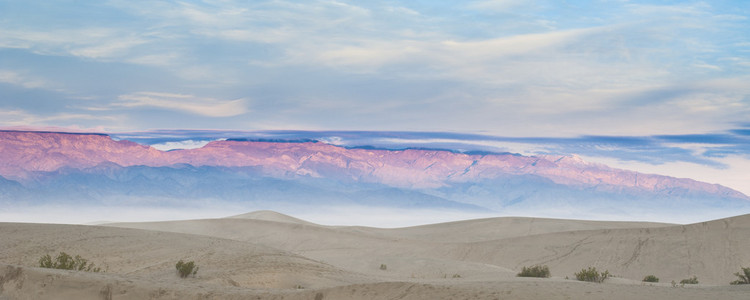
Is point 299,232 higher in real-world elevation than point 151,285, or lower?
lower

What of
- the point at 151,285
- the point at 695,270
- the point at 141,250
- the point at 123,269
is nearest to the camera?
the point at 151,285

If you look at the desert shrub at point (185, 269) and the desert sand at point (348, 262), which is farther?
the desert shrub at point (185, 269)

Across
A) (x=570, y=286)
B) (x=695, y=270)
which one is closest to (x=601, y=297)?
(x=570, y=286)

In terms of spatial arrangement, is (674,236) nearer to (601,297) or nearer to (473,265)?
(473,265)

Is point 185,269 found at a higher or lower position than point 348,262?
higher

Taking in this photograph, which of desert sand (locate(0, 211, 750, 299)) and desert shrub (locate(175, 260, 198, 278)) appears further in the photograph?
desert shrub (locate(175, 260, 198, 278))

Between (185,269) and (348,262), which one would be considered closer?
(185,269)

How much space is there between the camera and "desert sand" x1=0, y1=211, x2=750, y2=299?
1619 cm

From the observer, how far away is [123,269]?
2652cm

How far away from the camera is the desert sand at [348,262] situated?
16188 millimetres

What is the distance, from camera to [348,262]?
41812mm

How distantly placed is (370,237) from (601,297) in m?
46.7

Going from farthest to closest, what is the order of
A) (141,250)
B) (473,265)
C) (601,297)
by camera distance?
(473,265) → (141,250) → (601,297)

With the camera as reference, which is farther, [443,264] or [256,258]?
[443,264]
